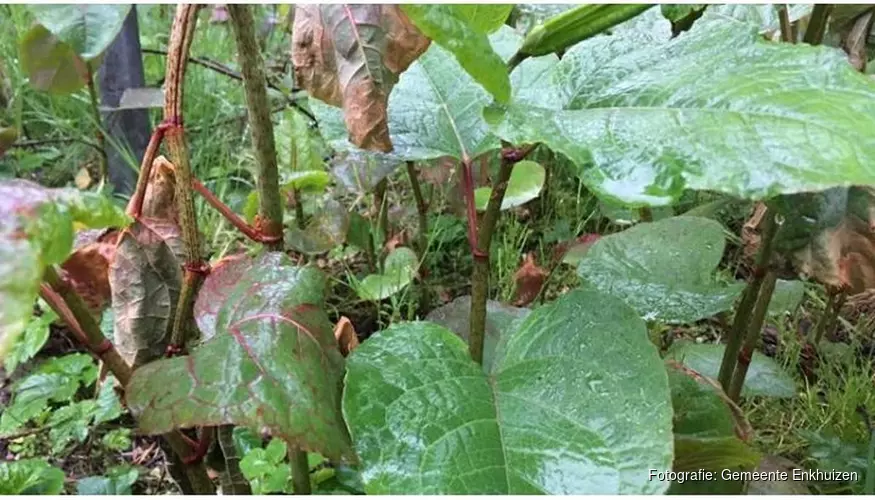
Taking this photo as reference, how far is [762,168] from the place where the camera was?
42 centimetres

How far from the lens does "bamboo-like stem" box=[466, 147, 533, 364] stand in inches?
22.7

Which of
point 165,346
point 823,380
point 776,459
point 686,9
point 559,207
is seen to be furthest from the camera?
point 559,207

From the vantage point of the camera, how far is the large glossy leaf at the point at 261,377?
0.54 m

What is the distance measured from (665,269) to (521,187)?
43cm

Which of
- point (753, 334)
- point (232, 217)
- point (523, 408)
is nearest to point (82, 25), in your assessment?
point (232, 217)

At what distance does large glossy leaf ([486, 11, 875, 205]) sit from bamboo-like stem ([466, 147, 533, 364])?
0.15 feet

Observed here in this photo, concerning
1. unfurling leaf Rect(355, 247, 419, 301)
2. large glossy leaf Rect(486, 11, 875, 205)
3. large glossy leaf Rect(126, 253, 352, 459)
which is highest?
large glossy leaf Rect(486, 11, 875, 205)

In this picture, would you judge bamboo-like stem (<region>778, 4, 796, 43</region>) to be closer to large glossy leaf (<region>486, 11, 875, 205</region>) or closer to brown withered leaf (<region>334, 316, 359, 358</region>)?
large glossy leaf (<region>486, 11, 875, 205</region>)

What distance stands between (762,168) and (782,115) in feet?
0.16

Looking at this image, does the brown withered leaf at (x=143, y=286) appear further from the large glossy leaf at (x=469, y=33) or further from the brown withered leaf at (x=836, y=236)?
the brown withered leaf at (x=836, y=236)

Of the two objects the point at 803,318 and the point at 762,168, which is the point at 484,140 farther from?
the point at 803,318

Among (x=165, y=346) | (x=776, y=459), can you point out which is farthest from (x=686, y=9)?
(x=776, y=459)

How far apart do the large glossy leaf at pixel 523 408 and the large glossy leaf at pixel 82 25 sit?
27 centimetres

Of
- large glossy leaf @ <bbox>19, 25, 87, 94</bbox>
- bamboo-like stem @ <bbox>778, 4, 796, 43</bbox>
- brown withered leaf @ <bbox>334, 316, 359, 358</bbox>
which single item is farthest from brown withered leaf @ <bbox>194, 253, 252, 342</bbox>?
bamboo-like stem @ <bbox>778, 4, 796, 43</bbox>
